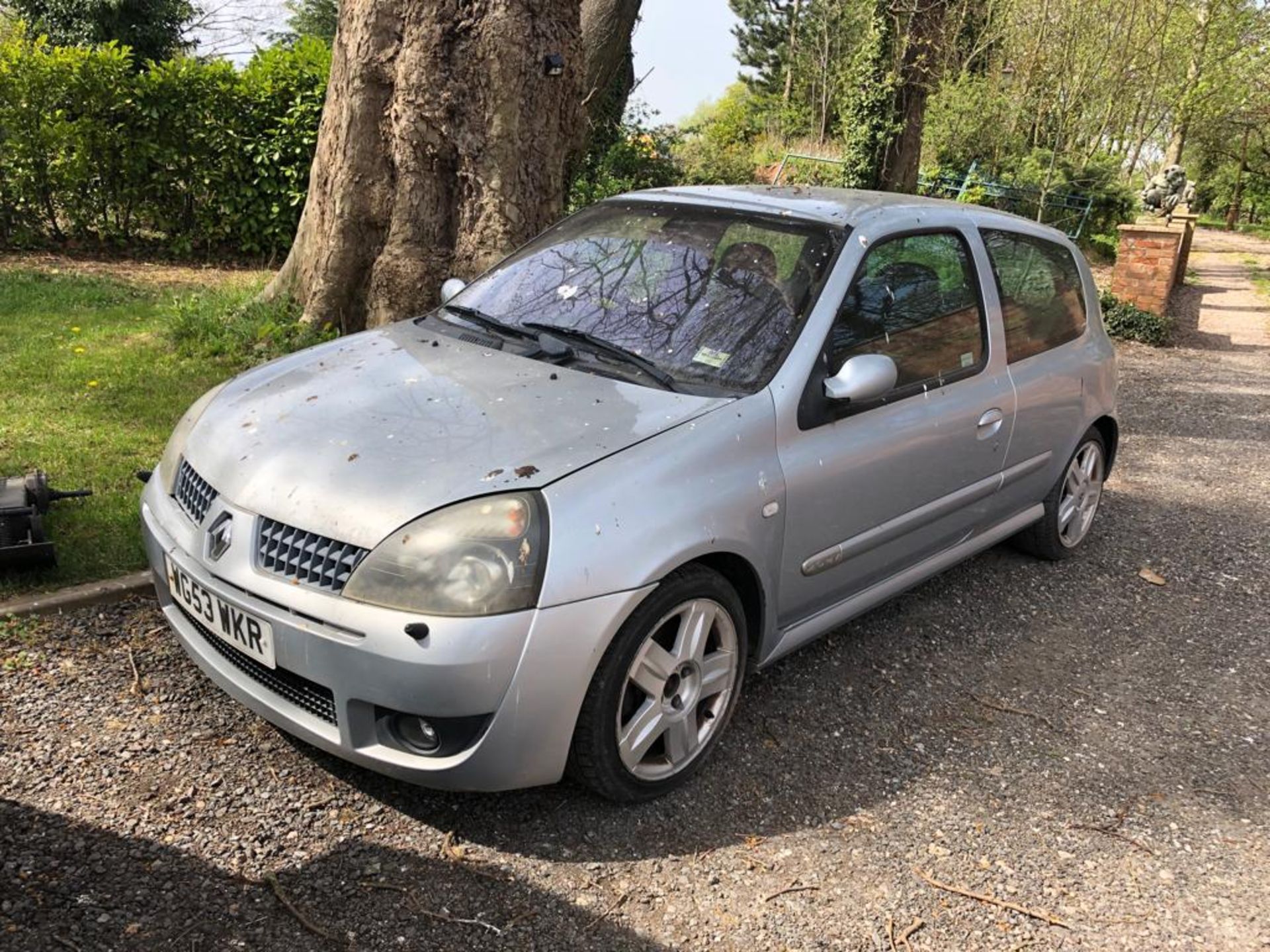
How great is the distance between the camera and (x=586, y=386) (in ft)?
10.5

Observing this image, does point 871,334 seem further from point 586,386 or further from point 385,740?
point 385,740

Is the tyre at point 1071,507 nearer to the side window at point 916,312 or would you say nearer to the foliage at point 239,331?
the side window at point 916,312

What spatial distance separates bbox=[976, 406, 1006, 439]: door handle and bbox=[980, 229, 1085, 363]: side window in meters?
0.27

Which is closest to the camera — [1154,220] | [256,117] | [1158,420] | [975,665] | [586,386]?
[586,386]

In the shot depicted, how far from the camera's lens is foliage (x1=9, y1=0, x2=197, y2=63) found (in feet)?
66.5

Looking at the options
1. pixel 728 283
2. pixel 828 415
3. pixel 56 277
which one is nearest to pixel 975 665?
pixel 828 415

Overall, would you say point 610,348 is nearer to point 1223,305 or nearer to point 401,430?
point 401,430

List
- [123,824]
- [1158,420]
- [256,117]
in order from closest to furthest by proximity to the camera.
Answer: [123,824]
[1158,420]
[256,117]

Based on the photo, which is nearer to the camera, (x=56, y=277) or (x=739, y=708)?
(x=739, y=708)

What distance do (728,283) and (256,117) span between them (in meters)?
9.01

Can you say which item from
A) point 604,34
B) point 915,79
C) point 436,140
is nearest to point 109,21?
point 604,34

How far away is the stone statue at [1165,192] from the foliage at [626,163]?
835 cm

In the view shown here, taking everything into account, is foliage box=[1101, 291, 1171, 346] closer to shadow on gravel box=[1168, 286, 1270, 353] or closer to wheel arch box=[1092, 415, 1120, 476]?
shadow on gravel box=[1168, 286, 1270, 353]

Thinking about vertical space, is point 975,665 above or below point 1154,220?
below
